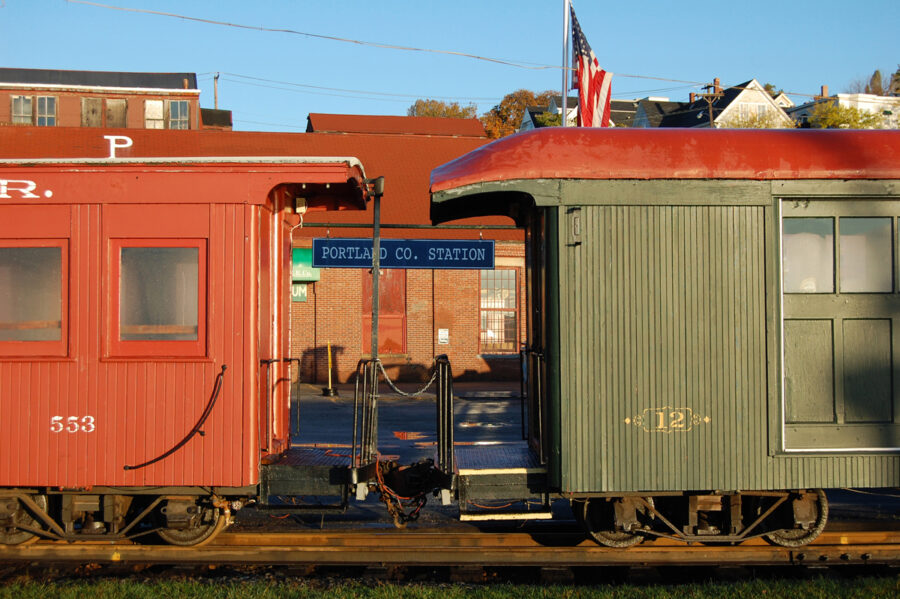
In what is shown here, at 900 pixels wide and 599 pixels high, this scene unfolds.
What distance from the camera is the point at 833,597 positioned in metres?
5.03

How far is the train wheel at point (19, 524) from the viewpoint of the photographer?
237 inches

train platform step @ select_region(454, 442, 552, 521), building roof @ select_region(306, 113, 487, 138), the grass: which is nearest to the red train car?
the grass

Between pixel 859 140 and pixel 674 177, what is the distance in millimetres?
1530

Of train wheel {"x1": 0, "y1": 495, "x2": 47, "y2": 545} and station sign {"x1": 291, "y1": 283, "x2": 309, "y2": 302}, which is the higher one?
station sign {"x1": 291, "y1": 283, "x2": 309, "y2": 302}

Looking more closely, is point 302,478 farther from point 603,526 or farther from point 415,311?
point 415,311

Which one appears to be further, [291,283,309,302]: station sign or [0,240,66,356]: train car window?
[291,283,309,302]: station sign

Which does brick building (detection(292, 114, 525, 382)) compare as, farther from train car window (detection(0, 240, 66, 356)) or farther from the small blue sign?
train car window (detection(0, 240, 66, 356))

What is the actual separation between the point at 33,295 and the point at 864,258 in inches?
267

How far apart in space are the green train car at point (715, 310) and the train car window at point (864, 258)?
11 millimetres

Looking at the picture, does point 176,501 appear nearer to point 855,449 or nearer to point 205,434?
point 205,434

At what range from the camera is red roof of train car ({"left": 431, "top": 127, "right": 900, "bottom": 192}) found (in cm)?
571

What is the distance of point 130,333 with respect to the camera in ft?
19.5

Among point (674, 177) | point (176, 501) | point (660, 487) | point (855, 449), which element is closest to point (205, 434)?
point (176, 501)

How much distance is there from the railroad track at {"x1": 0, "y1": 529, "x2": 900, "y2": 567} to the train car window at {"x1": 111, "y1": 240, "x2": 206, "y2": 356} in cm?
176
